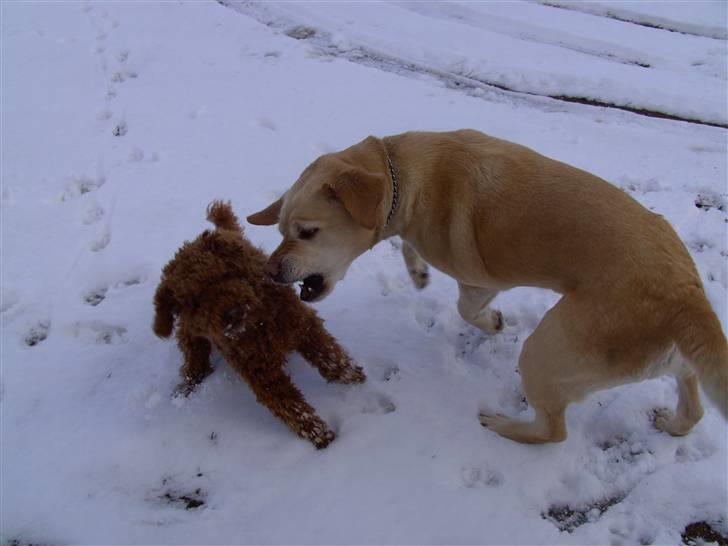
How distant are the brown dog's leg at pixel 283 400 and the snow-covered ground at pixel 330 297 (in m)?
0.10

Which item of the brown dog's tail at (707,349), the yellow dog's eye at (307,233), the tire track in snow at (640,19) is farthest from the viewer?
the tire track in snow at (640,19)

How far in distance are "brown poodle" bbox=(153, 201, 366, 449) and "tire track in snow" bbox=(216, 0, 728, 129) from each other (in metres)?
3.40

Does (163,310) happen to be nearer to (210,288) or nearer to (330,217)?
(210,288)

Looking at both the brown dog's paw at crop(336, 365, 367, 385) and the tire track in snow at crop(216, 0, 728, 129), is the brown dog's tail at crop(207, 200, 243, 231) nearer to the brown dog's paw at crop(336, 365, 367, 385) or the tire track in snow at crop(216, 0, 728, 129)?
the brown dog's paw at crop(336, 365, 367, 385)

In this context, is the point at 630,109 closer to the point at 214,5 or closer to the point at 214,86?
the point at 214,86

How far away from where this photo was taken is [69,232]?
363 cm

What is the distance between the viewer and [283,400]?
242 centimetres

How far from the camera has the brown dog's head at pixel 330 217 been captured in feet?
7.43

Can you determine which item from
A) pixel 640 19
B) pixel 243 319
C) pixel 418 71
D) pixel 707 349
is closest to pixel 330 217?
pixel 243 319

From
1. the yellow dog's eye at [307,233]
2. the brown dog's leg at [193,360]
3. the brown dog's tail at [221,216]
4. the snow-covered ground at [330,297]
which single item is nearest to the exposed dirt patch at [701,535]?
the snow-covered ground at [330,297]

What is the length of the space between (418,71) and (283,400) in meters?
4.09

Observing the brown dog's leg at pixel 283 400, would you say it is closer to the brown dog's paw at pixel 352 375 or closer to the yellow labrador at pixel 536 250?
the brown dog's paw at pixel 352 375

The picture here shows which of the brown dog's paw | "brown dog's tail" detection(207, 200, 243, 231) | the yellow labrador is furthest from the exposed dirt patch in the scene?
"brown dog's tail" detection(207, 200, 243, 231)

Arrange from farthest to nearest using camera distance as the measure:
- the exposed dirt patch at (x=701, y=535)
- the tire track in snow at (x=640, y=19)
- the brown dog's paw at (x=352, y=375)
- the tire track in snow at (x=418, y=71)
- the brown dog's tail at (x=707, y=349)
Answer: the tire track in snow at (x=640, y=19) < the tire track in snow at (x=418, y=71) < the brown dog's paw at (x=352, y=375) < the exposed dirt patch at (x=701, y=535) < the brown dog's tail at (x=707, y=349)
